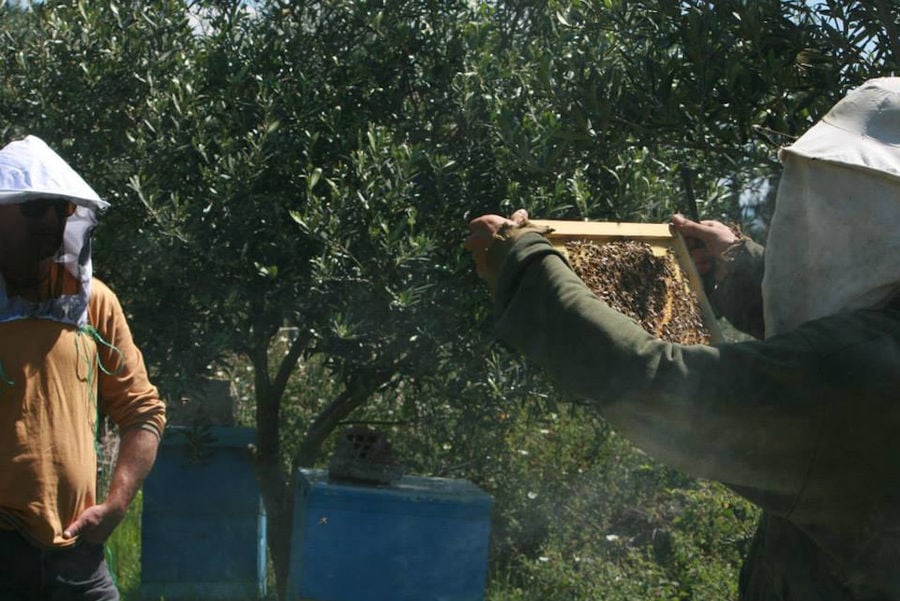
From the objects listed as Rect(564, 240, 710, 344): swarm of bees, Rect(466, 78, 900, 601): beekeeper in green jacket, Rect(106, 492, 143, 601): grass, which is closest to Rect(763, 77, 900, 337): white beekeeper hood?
Rect(466, 78, 900, 601): beekeeper in green jacket

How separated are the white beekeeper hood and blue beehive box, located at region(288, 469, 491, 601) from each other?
245 cm

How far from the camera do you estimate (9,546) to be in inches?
106

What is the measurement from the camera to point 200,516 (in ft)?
16.0

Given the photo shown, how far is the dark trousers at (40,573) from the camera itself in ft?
8.87

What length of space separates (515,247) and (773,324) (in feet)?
1.44

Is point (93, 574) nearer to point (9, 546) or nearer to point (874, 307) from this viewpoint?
point (9, 546)

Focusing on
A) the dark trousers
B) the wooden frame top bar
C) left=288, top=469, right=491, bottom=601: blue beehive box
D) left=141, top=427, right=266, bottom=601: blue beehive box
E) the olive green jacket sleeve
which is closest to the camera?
the olive green jacket sleeve

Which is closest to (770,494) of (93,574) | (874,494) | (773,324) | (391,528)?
(874,494)

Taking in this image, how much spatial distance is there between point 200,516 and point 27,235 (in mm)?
2312

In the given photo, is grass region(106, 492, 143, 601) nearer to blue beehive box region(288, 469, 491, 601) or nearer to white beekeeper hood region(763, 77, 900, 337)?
blue beehive box region(288, 469, 491, 601)

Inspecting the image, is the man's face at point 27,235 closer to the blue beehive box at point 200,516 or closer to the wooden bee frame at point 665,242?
the wooden bee frame at point 665,242

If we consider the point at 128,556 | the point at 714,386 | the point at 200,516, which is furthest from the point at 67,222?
the point at 128,556

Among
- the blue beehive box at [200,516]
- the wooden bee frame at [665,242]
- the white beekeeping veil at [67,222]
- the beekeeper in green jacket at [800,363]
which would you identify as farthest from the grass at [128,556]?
the beekeeper in green jacket at [800,363]

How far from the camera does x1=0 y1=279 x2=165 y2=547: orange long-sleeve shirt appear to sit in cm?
271
